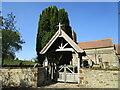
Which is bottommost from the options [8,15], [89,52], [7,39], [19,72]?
[19,72]

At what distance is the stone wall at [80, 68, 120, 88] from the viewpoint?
656 centimetres

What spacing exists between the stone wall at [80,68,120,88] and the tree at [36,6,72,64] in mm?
9632

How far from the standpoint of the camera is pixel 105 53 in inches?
1250

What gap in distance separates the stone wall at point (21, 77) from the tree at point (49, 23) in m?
8.23

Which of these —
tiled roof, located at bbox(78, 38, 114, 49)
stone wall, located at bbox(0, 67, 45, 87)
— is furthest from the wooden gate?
tiled roof, located at bbox(78, 38, 114, 49)

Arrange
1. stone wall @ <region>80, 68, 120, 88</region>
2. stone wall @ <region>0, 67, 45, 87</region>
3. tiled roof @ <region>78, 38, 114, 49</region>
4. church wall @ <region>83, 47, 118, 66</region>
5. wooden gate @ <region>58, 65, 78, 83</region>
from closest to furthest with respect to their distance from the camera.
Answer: stone wall @ <region>80, 68, 120, 88</region> → stone wall @ <region>0, 67, 45, 87</region> → wooden gate @ <region>58, 65, 78, 83</region> → church wall @ <region>83, 47, 118, 66</region> → tiled roof @ <region>78, 38, 114, 49</region>

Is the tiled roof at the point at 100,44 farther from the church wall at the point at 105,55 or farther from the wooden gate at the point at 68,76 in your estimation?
the wooden gate at the point at 68,76

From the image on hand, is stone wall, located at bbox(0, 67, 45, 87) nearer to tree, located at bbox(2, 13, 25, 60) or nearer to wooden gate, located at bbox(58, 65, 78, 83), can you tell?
wooden gate, located at bbox(58, 65, 78, 83)

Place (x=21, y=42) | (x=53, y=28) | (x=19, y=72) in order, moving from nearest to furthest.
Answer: (x=19, y=72) → (x=53, y=28) → (x=21, y=42)

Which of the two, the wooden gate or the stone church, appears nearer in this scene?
the wooden gate

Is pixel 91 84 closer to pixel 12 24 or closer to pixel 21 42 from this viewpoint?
pixel 12 24

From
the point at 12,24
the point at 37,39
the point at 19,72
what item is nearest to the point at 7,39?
the point at 12,24

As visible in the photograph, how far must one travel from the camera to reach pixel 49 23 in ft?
55.6

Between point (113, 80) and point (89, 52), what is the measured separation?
28484 millimetres
